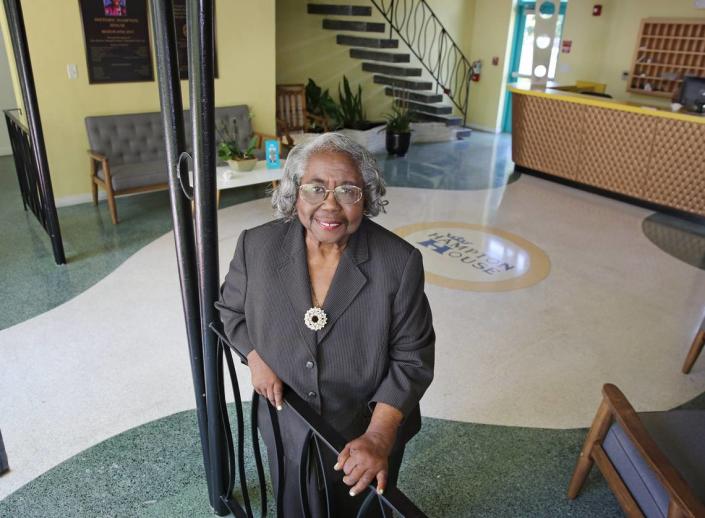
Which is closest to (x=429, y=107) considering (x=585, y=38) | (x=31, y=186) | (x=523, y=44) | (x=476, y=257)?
(x=523, y=44)

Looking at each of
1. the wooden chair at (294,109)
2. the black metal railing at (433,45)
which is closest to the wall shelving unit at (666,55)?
the black metal railing at (433,45)

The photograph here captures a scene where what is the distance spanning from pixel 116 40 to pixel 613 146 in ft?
19.1

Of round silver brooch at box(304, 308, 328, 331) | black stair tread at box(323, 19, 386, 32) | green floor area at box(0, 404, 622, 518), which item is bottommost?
green floor area at box(0, 404, 622, 518)

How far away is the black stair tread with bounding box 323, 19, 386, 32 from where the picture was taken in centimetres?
873

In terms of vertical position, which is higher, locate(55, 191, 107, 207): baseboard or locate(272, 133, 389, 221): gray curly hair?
locate(272, 133, 389, 221): gray curly hair

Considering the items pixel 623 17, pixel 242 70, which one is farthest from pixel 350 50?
pixel 623 17

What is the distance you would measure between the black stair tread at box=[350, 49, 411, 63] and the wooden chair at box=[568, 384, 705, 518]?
26.1 ft

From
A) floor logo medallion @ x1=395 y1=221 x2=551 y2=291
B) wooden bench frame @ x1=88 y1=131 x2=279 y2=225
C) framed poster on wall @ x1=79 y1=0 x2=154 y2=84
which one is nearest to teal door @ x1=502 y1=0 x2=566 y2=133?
floor logo medallion @ x1=395 y1=221 x2=551 y2=291

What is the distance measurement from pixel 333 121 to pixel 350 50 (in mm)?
1485

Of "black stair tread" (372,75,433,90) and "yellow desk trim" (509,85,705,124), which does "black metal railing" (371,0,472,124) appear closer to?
"black stair tread" (372,75,433,90)

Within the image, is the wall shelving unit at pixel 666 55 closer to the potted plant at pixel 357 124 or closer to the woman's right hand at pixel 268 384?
the potted plant at pixel 357 124

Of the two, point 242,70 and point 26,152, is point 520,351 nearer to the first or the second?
point 26,152

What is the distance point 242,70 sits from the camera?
6.59 metres

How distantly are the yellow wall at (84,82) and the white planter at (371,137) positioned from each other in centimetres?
200
